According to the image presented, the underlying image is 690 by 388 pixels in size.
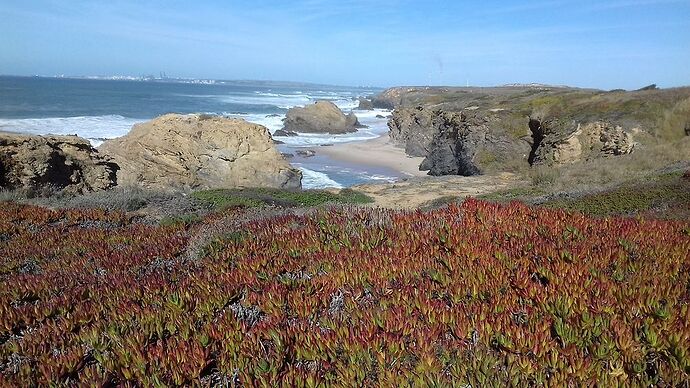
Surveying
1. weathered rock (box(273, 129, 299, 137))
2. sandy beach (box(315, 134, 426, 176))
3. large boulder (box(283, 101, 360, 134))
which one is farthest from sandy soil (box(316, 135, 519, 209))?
large boulder (box(283, 101, 360, 134))

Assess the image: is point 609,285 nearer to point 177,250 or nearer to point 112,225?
point 177,250

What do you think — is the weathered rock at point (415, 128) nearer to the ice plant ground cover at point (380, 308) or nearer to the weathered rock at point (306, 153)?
the weathered rock at point (306, 153)

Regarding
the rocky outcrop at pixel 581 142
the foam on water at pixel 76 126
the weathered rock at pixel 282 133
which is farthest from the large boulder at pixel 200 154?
the weathered rock at pixel 282 133

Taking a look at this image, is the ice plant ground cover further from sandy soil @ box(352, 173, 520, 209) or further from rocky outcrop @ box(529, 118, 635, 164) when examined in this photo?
rocky outcrop @ box(529, 118, 635, 164)

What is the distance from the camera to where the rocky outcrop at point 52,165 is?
1623 cm

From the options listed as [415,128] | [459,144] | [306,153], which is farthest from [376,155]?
[459,144]

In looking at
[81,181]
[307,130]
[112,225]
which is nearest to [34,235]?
[112,225]

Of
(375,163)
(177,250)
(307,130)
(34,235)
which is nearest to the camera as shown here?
(177,250)

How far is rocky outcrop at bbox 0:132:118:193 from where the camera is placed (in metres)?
16.2

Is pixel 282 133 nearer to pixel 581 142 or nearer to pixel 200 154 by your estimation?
pixel 200 154

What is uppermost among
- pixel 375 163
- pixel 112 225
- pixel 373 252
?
pixel 373 252

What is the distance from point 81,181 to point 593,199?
61.0 feet

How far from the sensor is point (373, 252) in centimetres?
500

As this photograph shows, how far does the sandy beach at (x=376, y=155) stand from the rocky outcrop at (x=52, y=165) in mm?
28418
